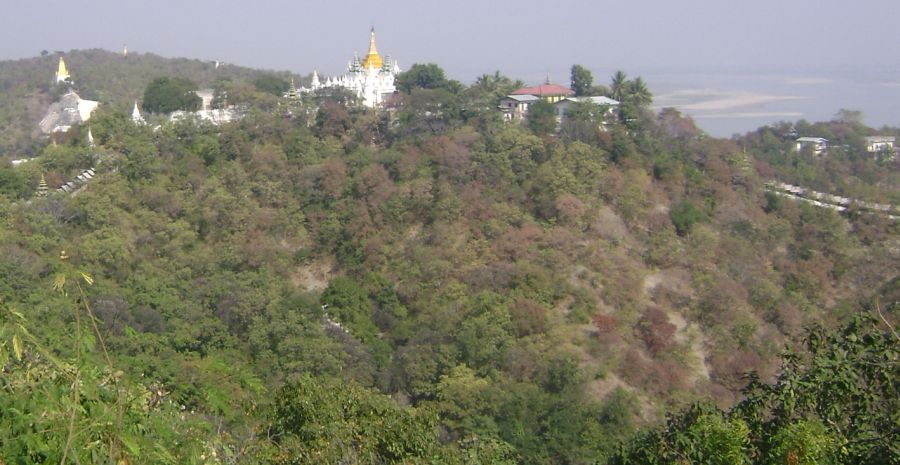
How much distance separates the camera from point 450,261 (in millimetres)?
14375

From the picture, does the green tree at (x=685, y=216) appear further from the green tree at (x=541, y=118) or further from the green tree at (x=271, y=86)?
the green tree at (x=271, y=86)

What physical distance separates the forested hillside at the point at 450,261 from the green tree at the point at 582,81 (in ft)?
6.60

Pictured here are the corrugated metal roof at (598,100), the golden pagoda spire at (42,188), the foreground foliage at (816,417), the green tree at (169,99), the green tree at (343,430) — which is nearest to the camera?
the foreground foliage at (816,417)

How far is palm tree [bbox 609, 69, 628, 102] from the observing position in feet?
70.5

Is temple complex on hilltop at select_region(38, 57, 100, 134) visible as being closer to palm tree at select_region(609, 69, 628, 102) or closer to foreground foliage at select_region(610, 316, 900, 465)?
palm tree at select_region(609, 69, 628, 102)

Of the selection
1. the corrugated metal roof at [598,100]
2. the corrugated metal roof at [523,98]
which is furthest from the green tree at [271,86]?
the corrugated metal roof at [598,100]

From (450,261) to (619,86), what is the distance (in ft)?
29.8

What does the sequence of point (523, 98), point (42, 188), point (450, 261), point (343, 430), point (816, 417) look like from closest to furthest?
point (816, 417) < point (343, 430) < point (450, 261) < point (42, 188) < point (523, 98)

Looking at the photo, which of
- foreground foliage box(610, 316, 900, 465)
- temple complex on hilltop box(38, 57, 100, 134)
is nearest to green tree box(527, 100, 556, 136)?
foreground foliage box(610, 316, 900, 465)

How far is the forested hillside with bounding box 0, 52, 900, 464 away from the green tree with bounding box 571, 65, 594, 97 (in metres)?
2.01

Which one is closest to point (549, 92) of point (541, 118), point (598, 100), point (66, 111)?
point (598, 100)

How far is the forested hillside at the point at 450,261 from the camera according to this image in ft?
36.3

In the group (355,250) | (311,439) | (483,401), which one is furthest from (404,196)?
(311,439)

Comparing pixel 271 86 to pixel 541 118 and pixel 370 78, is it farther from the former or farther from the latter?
pixel 541 118
